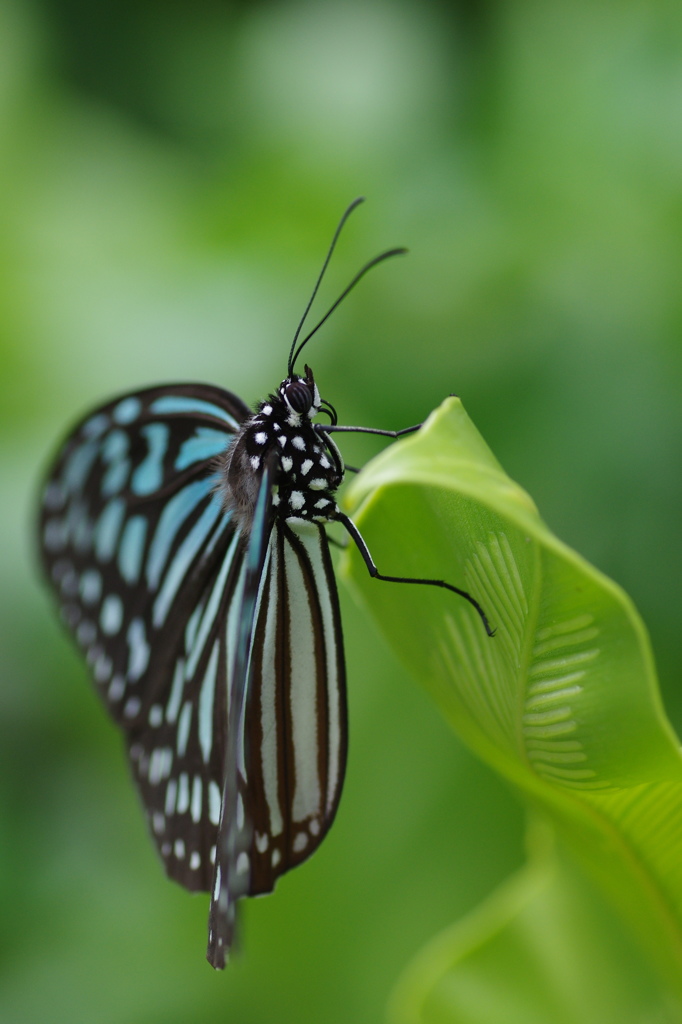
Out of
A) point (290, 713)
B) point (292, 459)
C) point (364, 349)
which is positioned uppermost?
point (292, 459)

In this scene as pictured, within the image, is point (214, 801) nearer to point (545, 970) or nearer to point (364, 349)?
point (545, 970)

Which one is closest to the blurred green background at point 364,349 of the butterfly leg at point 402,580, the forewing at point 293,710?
the forewing at point 293,710

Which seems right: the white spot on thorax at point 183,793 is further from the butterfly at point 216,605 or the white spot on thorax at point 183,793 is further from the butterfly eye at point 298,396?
the butterfly eye at point 298,396

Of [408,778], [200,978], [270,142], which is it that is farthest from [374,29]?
[200,978]

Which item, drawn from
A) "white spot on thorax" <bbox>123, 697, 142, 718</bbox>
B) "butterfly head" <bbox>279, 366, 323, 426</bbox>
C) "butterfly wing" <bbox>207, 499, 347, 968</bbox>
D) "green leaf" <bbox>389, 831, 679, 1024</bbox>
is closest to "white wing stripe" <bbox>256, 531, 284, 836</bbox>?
"butterfly wing" <bbox>207, 499, 347, 968</bbox>

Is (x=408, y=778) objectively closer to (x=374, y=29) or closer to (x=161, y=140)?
(x=374, y=29)

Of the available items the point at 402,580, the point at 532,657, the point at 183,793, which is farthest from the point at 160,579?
the point at 532,657

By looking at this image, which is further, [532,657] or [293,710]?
[293,710]
